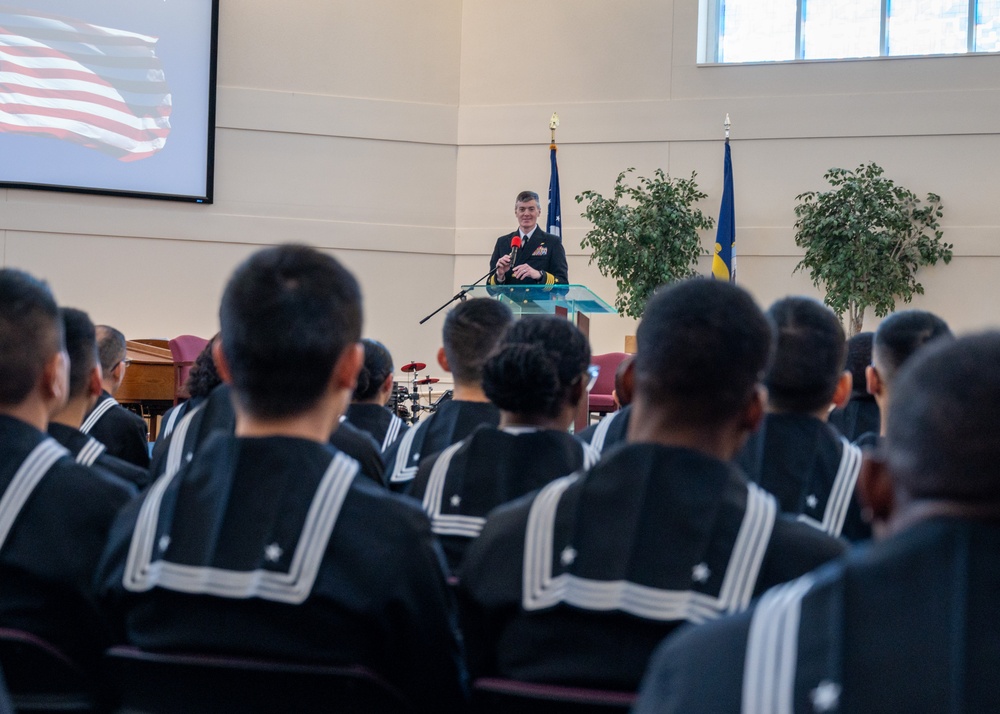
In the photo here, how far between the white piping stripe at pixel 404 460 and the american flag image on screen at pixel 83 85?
280 inches

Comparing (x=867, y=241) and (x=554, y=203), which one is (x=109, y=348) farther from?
(x=867, y=241)

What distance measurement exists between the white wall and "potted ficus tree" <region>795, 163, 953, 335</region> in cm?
25

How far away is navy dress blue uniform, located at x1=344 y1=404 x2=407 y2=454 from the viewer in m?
3.49

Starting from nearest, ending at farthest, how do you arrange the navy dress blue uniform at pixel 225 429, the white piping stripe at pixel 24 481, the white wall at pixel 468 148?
1. the white piping stripe at pixel 24 481
2. the navy dress blue uniform at pixel 225 429
3. the white wall at pixel 468 148

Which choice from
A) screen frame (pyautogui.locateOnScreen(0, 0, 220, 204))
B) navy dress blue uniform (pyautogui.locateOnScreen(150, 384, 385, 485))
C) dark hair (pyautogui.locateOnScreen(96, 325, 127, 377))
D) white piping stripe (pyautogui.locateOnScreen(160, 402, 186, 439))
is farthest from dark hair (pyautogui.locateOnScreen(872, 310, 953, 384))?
screen frame (pyautogui.locateOnScreen(0, 0, 220, 204))

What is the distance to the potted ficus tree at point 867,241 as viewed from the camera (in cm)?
864

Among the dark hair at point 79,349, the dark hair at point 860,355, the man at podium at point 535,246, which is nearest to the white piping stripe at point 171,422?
the dark hair at point 79,349

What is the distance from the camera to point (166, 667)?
49.7 inches

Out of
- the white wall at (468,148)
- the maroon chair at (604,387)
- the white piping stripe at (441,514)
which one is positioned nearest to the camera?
the white piping stripe at (441,514)

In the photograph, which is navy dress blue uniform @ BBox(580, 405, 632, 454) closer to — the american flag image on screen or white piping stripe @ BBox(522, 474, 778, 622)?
white piping stripe @ BBox(522, 474, 778, 622)

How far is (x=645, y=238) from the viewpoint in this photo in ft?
29.5

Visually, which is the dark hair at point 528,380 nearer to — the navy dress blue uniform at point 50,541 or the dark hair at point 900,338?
the navy dress blue uniform at point 50,541

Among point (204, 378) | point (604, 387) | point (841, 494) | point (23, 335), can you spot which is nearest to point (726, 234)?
point (604, 387)

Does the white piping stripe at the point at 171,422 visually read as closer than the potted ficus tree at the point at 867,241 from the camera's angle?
Yes
